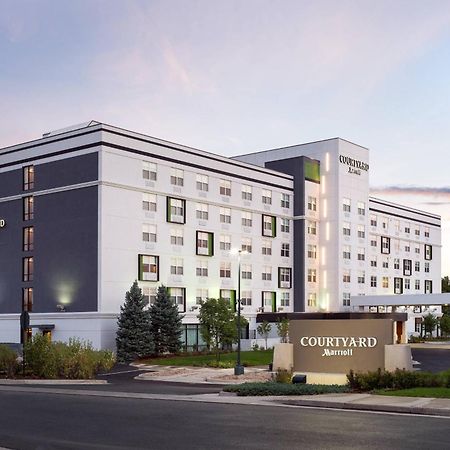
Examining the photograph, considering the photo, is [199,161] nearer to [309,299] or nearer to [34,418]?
[309,299]

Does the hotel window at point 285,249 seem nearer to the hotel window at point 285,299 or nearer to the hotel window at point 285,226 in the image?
the hotel window at point 285,226

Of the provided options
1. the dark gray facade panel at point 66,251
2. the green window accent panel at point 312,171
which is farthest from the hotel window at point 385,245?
the dark gray facade panel at point 66,251

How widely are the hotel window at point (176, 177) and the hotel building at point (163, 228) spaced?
138 millimetres

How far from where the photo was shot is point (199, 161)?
225 feet

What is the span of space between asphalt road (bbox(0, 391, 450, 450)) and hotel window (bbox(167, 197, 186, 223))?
1626 inches

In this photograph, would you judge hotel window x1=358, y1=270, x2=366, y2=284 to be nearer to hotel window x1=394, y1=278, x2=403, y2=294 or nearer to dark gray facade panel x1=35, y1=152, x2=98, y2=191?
hotel window x1=394, y1=278, x2=403, y2=294

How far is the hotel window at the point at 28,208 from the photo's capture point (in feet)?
215

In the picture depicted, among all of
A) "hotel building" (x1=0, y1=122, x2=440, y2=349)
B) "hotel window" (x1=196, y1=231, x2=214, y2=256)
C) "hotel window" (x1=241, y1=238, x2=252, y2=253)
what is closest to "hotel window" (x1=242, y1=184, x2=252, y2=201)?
"hotel building" (x1=0, y1=122, x2=440, y2=349)

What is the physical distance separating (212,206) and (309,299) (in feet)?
60.3

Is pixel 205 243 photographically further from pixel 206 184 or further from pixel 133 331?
pixel 133 331

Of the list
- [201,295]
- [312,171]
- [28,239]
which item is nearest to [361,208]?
[312,171]

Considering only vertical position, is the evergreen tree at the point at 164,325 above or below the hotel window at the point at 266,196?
below

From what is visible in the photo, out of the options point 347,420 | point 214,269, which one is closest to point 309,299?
point 214,269

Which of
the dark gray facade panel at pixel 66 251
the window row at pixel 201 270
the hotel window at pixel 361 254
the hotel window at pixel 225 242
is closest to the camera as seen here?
the dark gray facade panel at pixel 66 251
